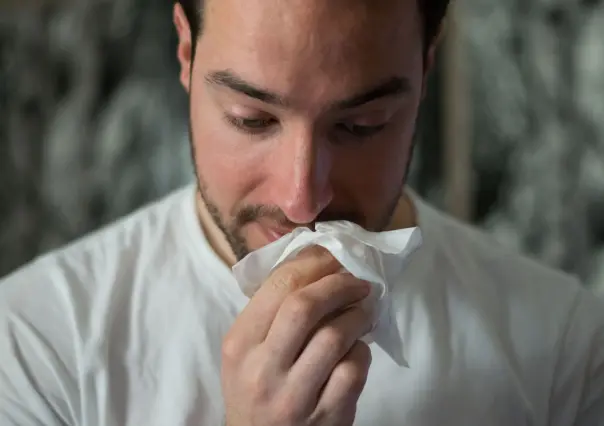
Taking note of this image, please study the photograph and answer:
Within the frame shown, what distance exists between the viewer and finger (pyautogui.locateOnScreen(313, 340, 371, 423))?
690mm

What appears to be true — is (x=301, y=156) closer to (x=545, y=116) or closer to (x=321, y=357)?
(x=321, y=357)

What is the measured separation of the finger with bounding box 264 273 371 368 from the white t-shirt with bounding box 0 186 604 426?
197 millimetres

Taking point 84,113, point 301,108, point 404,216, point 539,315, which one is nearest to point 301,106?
point 301,108

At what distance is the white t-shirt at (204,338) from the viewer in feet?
2.77

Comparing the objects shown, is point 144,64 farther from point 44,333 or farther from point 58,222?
point 44,333

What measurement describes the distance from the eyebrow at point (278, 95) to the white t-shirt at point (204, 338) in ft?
0.79

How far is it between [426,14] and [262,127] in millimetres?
236

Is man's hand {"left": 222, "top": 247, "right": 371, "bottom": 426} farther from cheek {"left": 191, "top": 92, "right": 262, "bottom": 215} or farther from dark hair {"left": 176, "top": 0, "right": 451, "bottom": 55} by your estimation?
dark hair {"left": 176, "top": 0, "right": 451, "bottom": 55}

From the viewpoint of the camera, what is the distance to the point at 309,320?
688mm

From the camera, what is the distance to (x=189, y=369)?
87cm

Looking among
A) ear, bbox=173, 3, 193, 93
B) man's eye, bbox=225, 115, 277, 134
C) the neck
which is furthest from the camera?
the neck

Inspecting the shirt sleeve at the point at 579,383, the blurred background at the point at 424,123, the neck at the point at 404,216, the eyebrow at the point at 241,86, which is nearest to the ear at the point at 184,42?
the eyebrow at the point at 241,86

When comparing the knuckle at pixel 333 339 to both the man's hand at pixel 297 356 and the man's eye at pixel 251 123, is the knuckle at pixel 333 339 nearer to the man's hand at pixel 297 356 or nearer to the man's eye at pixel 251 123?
the man's hand at pixel 297 356

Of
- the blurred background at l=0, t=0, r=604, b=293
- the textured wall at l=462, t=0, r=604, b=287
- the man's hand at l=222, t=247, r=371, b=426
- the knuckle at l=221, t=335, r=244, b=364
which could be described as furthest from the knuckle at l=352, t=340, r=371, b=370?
the textured wall at l=462, t=0, r=604, b=287
